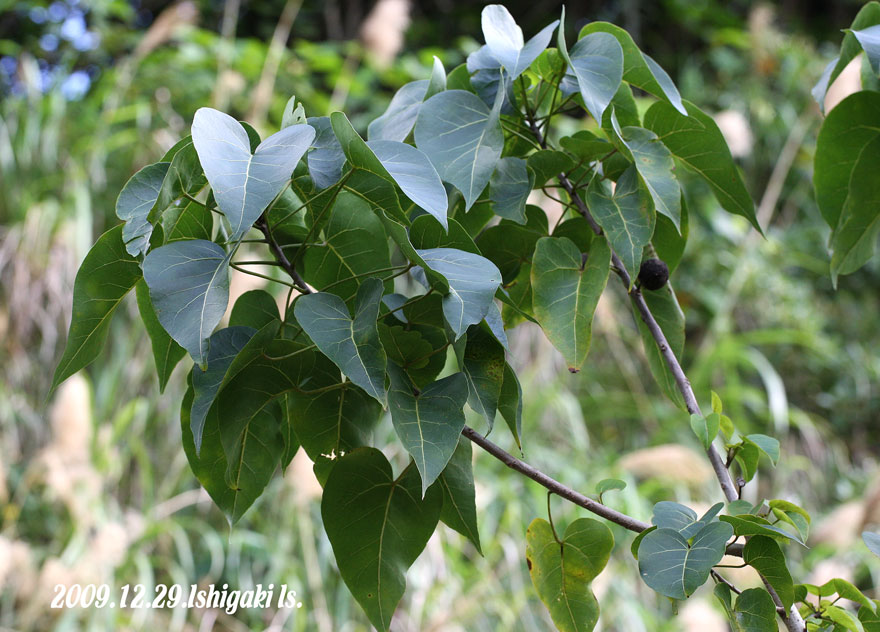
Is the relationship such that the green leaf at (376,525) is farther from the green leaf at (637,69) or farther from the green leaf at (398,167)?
the green leaf at (637,69)

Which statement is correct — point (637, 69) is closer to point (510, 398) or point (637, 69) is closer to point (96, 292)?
point (510, 398)

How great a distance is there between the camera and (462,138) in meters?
0.49

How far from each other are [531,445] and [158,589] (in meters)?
1.10

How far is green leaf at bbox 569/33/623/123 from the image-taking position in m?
0.47

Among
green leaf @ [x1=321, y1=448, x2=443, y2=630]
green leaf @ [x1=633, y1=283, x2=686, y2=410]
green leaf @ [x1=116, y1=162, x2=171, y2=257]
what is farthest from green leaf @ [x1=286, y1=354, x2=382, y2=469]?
green leaf @ [x1=633, y1=283, x2=686, y2=410]

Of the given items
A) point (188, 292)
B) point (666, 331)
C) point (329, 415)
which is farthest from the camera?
point (666, 331)

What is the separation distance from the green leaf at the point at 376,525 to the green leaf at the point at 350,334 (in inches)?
4.1

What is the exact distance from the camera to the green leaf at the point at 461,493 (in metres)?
0.49

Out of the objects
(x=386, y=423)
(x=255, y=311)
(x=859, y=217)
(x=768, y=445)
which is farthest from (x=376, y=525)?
(x=386, y=423)

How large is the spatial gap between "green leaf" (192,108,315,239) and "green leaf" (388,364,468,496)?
0.12 meters

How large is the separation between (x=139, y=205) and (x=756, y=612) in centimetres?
43

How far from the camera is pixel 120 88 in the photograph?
2746 millimetres

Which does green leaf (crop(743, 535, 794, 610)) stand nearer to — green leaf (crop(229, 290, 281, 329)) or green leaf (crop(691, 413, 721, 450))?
green leaf (crop(691, 413, 721, 450))

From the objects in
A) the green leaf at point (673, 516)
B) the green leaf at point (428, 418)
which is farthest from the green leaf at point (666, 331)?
the green leaf at point (428, 418)
